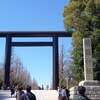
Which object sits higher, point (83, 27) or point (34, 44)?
point (34, 44)

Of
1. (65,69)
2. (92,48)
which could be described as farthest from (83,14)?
(65,69)

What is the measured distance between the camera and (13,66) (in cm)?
6209

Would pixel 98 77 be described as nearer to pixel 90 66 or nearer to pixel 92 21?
pixel 90 66

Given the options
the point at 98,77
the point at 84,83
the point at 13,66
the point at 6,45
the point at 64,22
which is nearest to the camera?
the point at 84,83

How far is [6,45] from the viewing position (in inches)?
Result: 1714

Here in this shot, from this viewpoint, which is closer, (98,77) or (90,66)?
(90,66)

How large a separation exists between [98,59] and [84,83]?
3.44 m

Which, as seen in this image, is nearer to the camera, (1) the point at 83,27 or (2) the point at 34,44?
(1) the point at 83,27

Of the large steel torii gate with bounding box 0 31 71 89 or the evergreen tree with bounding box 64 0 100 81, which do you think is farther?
the large steel torii gate with bounding box 0 31 71 89

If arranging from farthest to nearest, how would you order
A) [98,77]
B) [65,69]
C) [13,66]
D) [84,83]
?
[13,66]
[65,69]
[98,77]
[84,83]

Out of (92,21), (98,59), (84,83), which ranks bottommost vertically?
(84,83)

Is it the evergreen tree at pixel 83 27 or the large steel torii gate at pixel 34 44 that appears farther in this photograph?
the large steel torii gate at pixel 34 44

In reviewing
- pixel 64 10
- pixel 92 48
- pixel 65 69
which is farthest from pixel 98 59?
pixel 65 69

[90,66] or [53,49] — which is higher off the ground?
[53,49]
